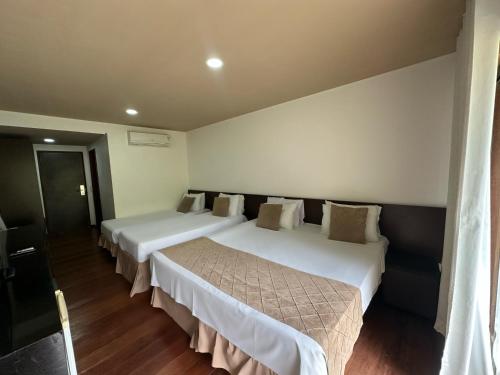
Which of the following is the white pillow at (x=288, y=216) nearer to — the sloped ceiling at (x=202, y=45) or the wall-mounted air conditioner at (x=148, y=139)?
the sloped ceiling at (x=202, y=45)

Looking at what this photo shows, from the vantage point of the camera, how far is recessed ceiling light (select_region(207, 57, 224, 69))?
5.47 feet

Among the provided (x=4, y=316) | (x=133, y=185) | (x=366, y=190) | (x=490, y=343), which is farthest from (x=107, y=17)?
(x=133, y=185)

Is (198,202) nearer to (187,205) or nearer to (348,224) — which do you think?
(187,205)

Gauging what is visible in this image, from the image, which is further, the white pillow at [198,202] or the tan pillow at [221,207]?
the white pillow at [198,202]

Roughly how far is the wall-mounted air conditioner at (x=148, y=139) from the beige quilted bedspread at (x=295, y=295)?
3003mm

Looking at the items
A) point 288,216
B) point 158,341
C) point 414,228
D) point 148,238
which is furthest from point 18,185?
point 414,228

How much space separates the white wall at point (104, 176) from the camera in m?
3.76

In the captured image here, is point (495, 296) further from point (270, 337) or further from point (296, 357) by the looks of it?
point (270, 337)

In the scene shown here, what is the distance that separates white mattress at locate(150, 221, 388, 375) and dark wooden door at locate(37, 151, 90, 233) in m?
4.51

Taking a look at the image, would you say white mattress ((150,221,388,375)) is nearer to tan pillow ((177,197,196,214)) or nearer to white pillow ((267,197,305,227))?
white pillow ((267,197,305,227))

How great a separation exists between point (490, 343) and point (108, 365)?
2410mm

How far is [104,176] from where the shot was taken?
4062 millimetres

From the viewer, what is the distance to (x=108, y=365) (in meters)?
1.43

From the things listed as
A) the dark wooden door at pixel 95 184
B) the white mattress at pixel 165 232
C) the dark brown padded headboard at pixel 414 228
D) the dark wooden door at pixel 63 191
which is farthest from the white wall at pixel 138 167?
the dark brown padded headboard at pixel 414 228
